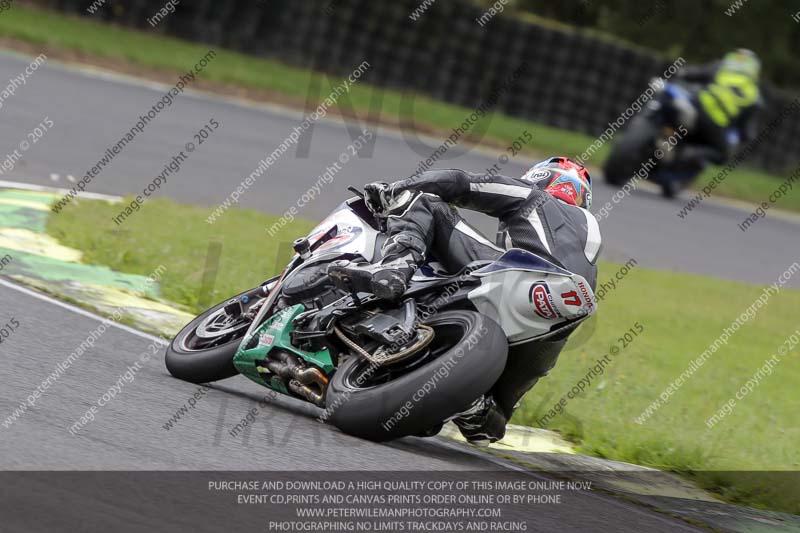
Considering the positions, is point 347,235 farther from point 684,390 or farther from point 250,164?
point 250,164

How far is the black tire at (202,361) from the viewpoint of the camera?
6.12 m

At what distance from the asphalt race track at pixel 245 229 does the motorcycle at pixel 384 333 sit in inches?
6.4

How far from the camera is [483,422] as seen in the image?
6012 millimetres

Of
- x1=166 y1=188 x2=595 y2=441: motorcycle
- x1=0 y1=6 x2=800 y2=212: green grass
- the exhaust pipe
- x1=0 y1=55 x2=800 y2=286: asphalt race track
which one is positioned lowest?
x1=0 y1=6 x2=800 y2=212: green grass

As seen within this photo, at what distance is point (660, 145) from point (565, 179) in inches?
496

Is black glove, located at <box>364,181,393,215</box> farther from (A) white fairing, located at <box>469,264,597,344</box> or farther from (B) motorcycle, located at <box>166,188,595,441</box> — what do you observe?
(A) white fairing, located at <box>469,264,597,344</box>

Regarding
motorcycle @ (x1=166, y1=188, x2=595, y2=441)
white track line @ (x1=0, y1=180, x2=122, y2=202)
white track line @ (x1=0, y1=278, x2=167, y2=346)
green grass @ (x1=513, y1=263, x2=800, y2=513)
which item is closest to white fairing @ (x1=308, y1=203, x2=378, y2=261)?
motorcycle @ (x1=166, y1=188, x2=595, y2=441)

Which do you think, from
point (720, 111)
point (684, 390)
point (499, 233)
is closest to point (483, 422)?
point (499, 233)

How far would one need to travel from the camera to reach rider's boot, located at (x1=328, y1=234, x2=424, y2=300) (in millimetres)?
5559

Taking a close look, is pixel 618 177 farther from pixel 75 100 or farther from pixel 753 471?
pixel 753 471

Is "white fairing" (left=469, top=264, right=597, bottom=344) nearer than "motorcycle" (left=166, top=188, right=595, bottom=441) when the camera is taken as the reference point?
No

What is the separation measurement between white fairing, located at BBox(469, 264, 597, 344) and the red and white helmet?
1.97 ft

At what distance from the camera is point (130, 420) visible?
518 centimetres

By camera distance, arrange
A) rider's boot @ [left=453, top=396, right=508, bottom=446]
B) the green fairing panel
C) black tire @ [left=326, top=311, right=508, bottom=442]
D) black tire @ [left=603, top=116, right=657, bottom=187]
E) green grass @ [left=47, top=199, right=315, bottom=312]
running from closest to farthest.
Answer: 1. black tire @ [left=326, top=311, right=508, bottom=442]
2. the green fairing panel
3. rider's boot @ [left=453, top=396, right=508, bottom=446]
4. green grass @ [left=47, top=199, right=315, bottom=312]
5. black tire @ [left=603, top=116, right=657, bottom=187]
